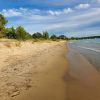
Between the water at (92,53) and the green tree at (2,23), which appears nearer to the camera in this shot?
the water at (92,53)

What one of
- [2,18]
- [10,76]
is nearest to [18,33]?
[2,18]

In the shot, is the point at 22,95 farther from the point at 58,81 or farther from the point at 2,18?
the point at 2,18

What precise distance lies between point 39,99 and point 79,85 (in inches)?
90.7

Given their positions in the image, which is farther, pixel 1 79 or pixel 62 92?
pixel 1 79

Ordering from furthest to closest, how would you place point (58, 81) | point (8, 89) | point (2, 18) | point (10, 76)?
point (2, 18), point (10, 76), point (58, 81), point (8, 89)

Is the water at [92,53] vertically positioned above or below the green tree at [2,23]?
below

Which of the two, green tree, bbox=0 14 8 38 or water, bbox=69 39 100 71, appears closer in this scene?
water, bbox=69 39 100 71

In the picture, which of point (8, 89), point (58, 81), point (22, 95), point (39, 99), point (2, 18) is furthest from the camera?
point (2, 18)

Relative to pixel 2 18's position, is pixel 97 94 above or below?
below

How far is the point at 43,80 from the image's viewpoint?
9.32 meters

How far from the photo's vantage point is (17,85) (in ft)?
27.4

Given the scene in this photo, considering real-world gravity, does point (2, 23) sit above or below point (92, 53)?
above

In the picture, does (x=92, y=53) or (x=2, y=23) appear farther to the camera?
(x=2, y=23)

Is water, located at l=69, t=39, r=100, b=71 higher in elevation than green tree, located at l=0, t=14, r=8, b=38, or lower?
lower
